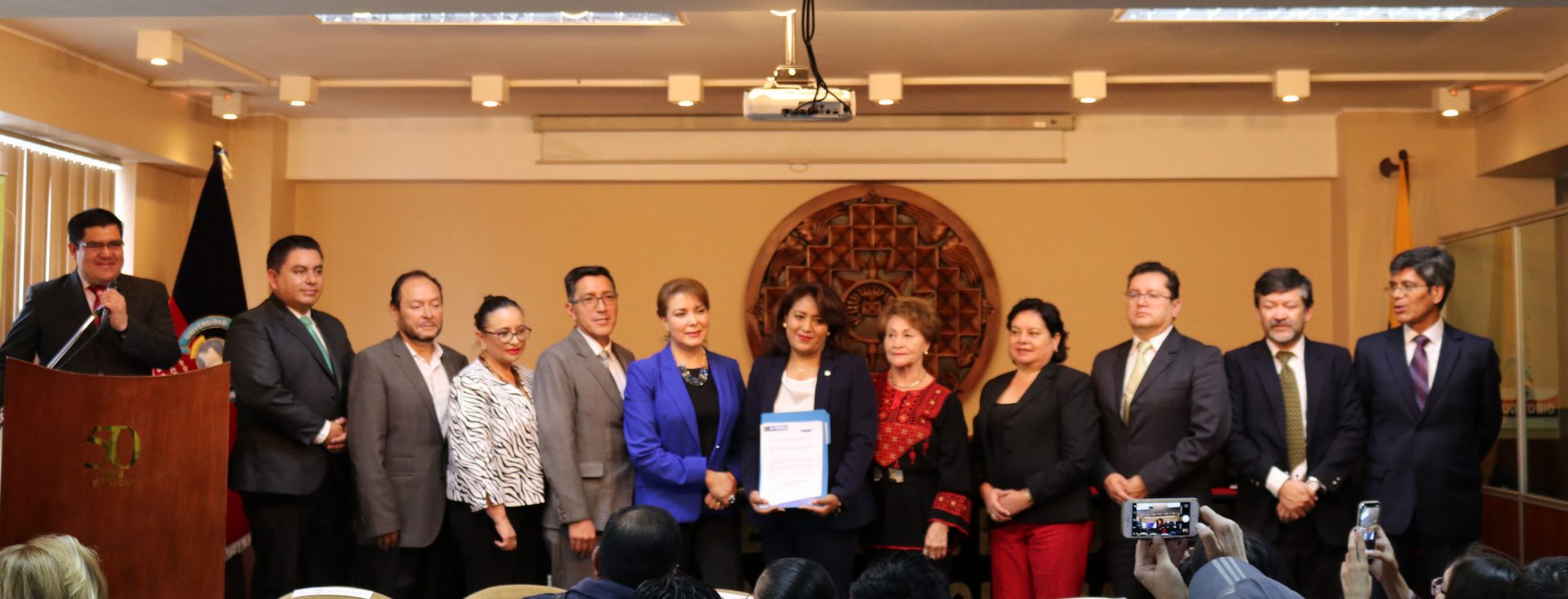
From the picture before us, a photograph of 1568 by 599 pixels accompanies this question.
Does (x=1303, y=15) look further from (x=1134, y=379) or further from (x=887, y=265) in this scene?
(x=887, y=265)

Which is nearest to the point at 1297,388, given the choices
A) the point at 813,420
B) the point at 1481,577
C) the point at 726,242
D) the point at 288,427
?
the point at 813,420

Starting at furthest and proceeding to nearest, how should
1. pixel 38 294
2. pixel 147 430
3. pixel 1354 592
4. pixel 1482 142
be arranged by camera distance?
pixel 1482 142 → pixel 38 294 → pixel 147 430 → pixel 1354 592

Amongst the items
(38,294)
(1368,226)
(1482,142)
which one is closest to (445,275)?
(38,294)

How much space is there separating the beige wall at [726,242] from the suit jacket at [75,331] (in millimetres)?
2612

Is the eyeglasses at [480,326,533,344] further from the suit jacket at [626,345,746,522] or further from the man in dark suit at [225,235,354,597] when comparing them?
the man in dark suit at [225,235,354,597]

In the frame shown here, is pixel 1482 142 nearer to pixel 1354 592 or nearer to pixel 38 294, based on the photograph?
→ pixel 1354 592

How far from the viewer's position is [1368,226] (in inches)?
282

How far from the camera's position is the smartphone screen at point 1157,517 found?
9.19 ft

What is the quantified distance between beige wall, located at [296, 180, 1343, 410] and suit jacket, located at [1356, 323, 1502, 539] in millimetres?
2743

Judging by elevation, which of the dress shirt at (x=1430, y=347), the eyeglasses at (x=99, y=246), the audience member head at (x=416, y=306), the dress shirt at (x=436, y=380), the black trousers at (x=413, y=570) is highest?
the eyeglasses at (x=99, y=246)

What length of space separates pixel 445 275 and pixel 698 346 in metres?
3.39

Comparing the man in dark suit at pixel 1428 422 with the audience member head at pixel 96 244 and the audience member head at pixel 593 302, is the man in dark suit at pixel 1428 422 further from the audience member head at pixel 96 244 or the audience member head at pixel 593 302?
the audience member head at pixel 96 244

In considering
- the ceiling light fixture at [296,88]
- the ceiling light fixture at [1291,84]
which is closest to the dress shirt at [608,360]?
the ceiling light fixture at [296,88]

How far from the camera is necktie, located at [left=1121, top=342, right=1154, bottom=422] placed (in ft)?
15.2
